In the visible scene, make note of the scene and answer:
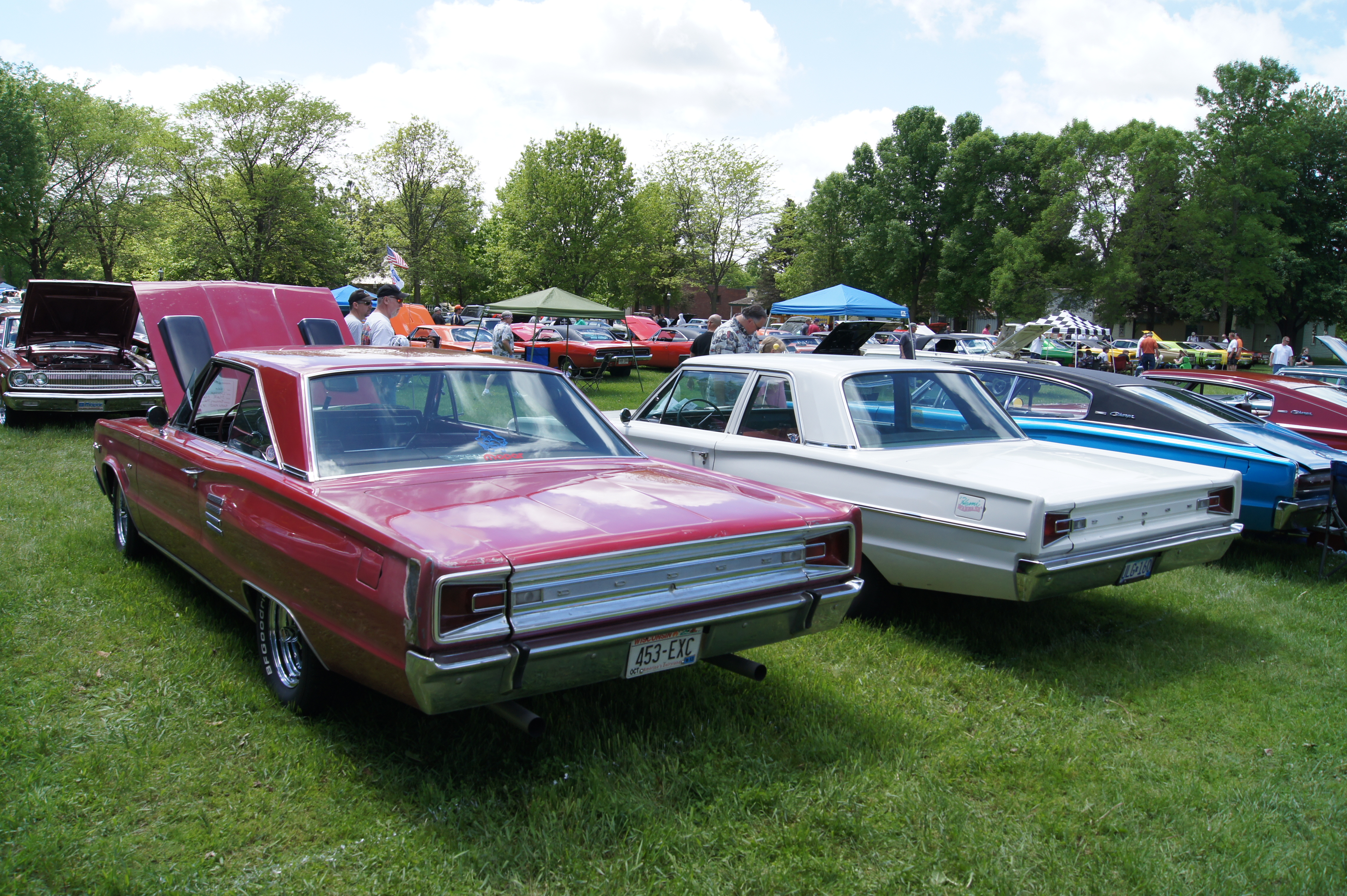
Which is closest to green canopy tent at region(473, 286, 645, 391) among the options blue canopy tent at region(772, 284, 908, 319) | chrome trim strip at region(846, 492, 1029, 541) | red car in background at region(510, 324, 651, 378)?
red car in background at region(510, 324, 651, 378)

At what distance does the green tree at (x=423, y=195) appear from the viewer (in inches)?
1758

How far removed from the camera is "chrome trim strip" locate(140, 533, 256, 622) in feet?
12.3

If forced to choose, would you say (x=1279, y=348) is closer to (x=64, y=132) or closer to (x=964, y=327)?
(x=964, y=327)

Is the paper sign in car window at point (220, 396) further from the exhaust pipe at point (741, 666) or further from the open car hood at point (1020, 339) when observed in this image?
the open car hood at point (1020, 339)

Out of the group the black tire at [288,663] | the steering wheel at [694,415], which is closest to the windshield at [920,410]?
the steering wheel at [694,415]

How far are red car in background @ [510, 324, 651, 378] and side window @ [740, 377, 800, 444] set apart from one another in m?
13.7

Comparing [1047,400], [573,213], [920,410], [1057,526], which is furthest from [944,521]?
[573,213]

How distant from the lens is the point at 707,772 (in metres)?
3.21

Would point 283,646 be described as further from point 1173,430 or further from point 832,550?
point 1173,430

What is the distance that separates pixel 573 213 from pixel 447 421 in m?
32.4

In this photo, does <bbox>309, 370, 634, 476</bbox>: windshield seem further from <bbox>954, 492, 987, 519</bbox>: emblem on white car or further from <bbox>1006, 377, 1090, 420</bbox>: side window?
<bbox>1006, 377, 1090, 420</bbox>: side window

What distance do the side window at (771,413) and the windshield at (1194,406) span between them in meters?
3.27

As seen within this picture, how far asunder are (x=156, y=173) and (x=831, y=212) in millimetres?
36805

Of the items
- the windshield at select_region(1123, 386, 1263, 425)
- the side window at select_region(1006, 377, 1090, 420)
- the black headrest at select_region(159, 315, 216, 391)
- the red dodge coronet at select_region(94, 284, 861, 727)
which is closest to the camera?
the red dodge coronet at select_region(94, 284, 861, 727)
